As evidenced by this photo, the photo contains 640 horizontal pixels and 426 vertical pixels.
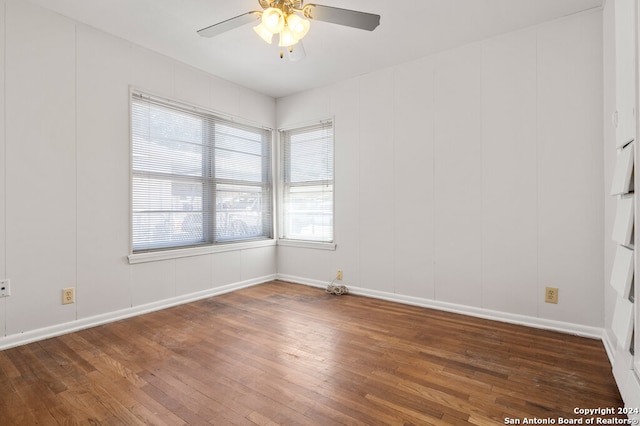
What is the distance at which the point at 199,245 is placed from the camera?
147 inches

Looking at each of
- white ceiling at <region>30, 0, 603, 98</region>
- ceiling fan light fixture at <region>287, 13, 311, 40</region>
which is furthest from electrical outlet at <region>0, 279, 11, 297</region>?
ceiling fan light fixture at <region>287, 13, 311, 40</region>

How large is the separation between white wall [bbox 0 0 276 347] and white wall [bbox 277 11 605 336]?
2.19 metres

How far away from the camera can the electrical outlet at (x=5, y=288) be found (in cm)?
236

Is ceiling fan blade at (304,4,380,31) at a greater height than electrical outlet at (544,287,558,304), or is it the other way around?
ceiling fan blade at (304,4,380,31)

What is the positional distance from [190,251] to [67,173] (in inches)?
52.8

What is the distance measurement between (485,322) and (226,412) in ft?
7.58

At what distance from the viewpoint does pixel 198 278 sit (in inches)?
145

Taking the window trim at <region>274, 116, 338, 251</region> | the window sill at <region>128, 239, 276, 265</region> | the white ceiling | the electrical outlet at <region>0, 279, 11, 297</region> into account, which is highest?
the white ceiling

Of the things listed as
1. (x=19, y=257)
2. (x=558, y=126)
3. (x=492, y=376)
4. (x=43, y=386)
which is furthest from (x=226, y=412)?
(x=558, y=126)

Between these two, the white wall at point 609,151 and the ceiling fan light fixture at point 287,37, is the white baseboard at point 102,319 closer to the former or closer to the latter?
the ceiling fan light fixture at point 287,37

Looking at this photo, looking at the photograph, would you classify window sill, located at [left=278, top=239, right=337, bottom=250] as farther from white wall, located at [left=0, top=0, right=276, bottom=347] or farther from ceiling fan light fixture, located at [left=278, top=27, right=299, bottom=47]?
ceiling fan light fixture, located at [left=278, top=27, right=299, bottom=47]

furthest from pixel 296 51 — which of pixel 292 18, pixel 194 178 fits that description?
pixel 194 178

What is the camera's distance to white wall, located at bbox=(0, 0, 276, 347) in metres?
2.40

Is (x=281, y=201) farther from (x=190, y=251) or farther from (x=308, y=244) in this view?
(x=190, y=251)
